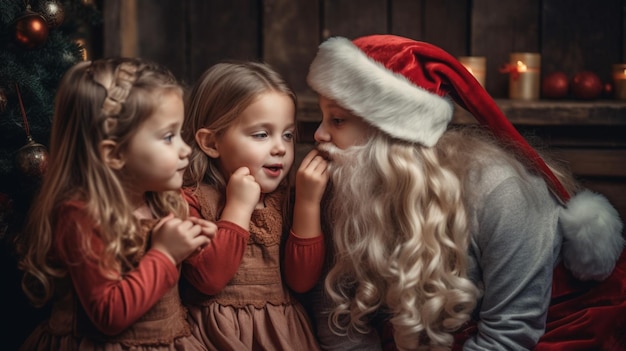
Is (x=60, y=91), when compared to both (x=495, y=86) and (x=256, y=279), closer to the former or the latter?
(x=256, y=279)

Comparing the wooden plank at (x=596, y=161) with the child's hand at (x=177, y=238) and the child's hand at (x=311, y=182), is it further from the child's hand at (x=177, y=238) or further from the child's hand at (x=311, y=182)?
the child's hand at (x=177, y=238)

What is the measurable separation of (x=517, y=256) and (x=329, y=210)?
42cm

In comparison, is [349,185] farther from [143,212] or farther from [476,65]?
[476,65]

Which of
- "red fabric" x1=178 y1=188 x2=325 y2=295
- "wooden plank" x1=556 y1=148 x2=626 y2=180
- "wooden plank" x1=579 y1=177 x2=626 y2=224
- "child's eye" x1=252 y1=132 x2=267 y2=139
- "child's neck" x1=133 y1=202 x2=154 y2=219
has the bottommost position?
"wooden plank" x1=579 y1=177 x2=626 y2=224

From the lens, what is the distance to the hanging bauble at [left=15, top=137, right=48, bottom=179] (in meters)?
1.76

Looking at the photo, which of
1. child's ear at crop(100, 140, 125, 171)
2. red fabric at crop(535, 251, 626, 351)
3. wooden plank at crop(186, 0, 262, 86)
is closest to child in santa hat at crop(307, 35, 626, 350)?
red fabric at crop(535, 251, 626, 351)

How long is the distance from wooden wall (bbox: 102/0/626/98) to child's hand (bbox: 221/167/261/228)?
3.93 ft

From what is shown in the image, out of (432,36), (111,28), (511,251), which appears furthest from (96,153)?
(432,36)

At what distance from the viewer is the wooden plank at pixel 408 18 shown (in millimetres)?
2756

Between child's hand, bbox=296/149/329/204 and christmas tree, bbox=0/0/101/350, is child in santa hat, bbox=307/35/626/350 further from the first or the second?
christmas tree, bbox=0/0/101/350

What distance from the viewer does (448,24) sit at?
108 inches

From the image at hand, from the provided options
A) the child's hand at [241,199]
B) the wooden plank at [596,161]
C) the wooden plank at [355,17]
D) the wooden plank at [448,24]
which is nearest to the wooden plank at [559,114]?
the wooden plank at [596,161]

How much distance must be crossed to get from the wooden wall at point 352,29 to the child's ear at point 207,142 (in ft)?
3.38

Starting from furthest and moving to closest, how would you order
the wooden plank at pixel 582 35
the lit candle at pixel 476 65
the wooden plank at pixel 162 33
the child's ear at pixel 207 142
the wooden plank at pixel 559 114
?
1. the wooden plank at pixel 162 33
2. the wooden plank at pixel 582 35
3. the lit candle at pixel 476 65
4. the wooden plank at pixel 559 114
5. the child's ear at pixel 207 142
